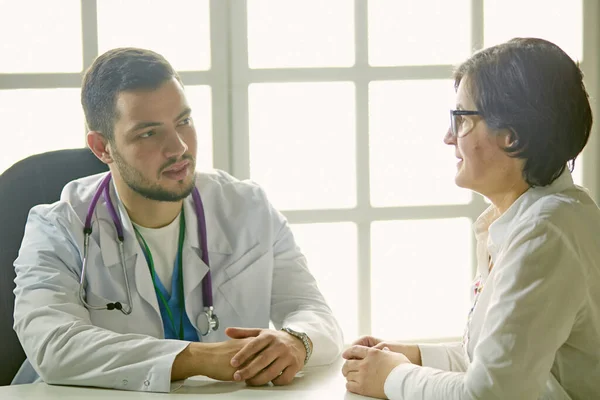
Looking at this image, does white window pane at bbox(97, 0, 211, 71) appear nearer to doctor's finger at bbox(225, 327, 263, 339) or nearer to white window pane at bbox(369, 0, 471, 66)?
white window pane at bbox(369, 0, 471, 66)

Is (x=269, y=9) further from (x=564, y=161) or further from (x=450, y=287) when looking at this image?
(x=564, y=161)

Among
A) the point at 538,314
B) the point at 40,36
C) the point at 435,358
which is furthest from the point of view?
the point at 40,36

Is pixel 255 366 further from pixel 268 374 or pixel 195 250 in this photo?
pixel 195 250

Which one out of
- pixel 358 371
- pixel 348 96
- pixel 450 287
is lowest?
pixel 450 287

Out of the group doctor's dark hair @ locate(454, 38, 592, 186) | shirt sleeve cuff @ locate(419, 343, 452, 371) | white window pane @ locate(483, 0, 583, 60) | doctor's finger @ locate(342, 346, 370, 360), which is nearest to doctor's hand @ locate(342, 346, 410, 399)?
doctor's finger @ locate(342, 346, 370, 360)

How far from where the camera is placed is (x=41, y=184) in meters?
2.20

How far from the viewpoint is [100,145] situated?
2.17 metres

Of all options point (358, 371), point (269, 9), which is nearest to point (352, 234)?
point (269, 9)

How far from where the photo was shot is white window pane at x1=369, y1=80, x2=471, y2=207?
3.07 meters

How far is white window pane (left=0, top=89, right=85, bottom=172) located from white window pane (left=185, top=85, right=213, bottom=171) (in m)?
0.39

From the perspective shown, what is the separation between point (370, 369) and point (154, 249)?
2.60 ft

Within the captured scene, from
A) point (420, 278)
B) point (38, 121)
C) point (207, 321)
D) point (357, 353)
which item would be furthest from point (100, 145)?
point (420, 278)

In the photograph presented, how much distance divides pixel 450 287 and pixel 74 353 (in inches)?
72.9

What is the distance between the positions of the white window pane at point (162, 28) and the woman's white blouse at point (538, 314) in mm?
1694
